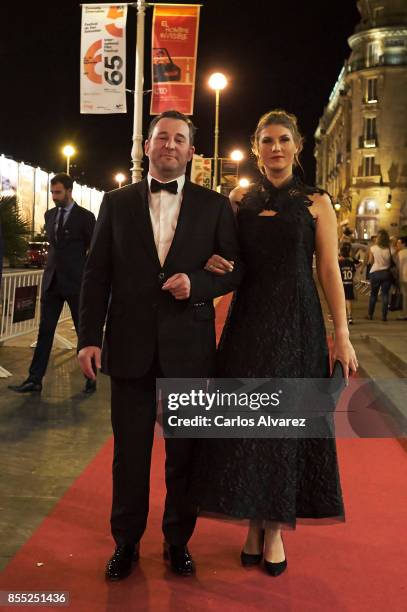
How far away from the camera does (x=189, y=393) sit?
11.7ft

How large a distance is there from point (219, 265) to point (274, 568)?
154 cm

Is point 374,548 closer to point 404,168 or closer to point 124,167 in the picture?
point 404,168

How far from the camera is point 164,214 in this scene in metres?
3.56

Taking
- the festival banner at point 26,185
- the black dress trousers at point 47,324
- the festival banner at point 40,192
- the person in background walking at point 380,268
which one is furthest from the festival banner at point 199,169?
the festival banner at point 40,192

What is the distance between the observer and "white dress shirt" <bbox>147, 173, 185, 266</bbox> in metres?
3.54

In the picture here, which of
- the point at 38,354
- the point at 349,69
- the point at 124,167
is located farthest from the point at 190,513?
the point at 124,167

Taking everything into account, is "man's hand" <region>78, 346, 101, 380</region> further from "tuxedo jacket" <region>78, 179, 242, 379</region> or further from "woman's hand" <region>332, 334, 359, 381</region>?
"woman's hand" <region>332, 334, 359, 381</region>

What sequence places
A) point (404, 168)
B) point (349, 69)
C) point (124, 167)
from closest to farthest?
point (404, 168) → point (349, 69) → point (124, 167)

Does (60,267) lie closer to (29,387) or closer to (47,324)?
(47,324)

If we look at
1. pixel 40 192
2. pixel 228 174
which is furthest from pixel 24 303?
pixel 40 192

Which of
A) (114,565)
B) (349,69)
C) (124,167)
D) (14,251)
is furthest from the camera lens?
(124,167)

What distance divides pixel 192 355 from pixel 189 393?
208mm

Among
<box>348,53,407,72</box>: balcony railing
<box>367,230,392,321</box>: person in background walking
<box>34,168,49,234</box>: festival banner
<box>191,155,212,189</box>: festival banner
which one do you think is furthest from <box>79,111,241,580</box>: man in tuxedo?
<box>348,53,407,72</box>: balcony railing

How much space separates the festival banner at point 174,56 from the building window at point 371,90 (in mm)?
→ 65066
